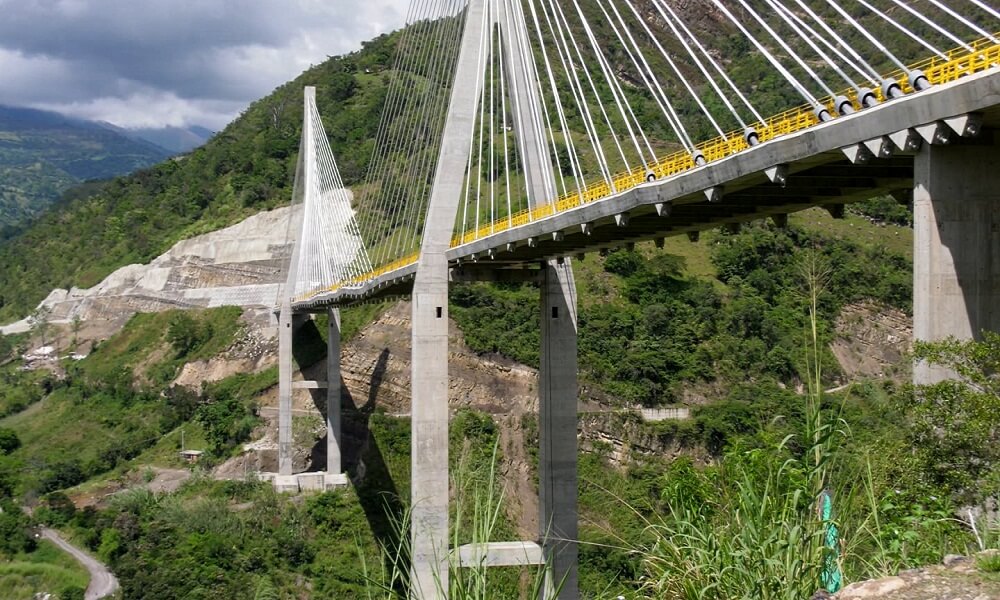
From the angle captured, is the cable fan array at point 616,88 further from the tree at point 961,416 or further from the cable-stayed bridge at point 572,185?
the tree at point 961,416

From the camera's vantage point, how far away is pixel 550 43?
74500 millimetres

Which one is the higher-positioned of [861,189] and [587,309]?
[861,189]

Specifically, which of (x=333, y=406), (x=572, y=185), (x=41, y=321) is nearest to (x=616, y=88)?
(x=333, y=406)

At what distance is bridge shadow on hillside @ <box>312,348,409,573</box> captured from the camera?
38.6 metres

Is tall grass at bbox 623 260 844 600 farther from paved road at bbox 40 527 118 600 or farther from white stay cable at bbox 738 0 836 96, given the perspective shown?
paved road at bbox 40 527 118 600

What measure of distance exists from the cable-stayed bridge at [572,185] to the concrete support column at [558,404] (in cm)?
4

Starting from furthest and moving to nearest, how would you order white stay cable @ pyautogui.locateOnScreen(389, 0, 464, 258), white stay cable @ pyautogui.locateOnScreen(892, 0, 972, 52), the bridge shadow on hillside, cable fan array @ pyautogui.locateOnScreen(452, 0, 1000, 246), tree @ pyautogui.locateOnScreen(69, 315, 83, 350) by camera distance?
tree @ pyautogui.locateOnScreen(69, 315, 83, 350), the bridge shadow on hillside, white stay cable @ pyautogui.locateOnScreen(389, 0, 464, 258), cable fan array @ pyautogui.locateOnScreen(452, 0, 1000, 246), white stay cable @ pyautogui.locateOnScreen(892, 0, 972, 52)

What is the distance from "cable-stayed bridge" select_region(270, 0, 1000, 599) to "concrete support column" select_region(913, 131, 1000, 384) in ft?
0.05

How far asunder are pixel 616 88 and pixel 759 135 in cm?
550

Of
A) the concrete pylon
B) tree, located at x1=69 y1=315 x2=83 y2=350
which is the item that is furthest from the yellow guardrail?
tree, located at x1=69 y1=315 x2=83 y2=350

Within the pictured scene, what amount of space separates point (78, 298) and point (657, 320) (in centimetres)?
4363

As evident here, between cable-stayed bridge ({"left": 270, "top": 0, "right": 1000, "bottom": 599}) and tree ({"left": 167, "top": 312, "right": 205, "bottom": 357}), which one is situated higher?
cable-stayed bridge ({"left": 270, "top": 0, "right": 1000, "bottom": 599})

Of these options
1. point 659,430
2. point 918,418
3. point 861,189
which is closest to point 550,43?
point 659,430

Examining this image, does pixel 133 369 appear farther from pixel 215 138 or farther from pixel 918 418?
pixel 918 418
